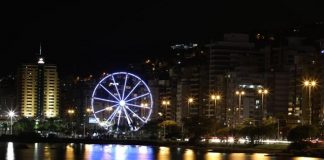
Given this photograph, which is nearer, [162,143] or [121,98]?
[162,143]

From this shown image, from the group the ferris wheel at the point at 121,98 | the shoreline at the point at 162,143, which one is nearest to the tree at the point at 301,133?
the shoreline at the point at 162,143

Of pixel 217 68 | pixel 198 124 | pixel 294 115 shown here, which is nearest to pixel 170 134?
pixel 198 124

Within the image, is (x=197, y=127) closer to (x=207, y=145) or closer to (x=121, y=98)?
(x=121, y=98)

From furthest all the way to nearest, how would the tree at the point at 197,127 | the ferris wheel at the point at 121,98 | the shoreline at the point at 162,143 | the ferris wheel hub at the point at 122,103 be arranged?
the ferris wheel at the point at 121,98 < the ferris wheel hub at the point at 122,103 < the tree at the point at 197,127 < the shoreline at the point at 162,143

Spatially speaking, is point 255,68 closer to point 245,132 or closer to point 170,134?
point 170,134

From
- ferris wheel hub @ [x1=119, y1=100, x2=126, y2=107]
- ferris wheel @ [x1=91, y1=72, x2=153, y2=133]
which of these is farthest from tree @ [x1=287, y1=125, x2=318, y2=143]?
ferris wheel hub @ [x1=119, y1=100, x2=126, y2=107]

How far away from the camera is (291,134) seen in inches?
4353

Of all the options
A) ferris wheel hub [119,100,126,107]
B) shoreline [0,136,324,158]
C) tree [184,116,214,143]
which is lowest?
shoreline [0,136,324,158]

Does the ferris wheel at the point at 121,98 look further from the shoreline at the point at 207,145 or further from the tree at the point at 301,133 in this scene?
the tree at the point at 301,133

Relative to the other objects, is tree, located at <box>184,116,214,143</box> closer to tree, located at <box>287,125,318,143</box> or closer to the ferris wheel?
the ferris wheel

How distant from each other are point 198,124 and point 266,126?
2374cm

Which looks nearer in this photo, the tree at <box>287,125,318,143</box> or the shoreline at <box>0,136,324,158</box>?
the shoreline at <box>0,136,324,158</box>

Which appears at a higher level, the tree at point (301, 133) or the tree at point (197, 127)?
the tree at point (197, 127)

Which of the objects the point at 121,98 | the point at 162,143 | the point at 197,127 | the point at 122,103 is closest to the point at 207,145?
the point at 197,127
